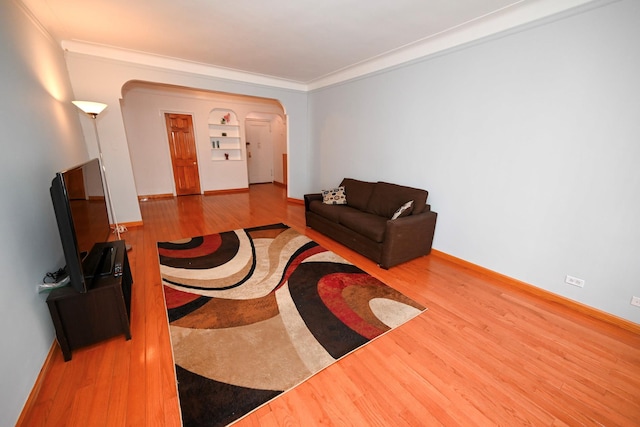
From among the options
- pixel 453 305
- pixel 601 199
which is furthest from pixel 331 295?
pixel 601 199

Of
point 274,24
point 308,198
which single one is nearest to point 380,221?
point 308,198

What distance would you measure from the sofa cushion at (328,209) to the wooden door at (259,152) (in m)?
5.07

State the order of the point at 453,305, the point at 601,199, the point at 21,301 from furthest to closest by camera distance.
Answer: the point at 453,305 < the point at 601,199 < the point at 21,301

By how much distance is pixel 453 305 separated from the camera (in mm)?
2355

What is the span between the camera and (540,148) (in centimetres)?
239

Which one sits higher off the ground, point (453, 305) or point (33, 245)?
point (33, 245)

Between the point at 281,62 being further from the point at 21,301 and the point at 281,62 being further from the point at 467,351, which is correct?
the point at 467,351

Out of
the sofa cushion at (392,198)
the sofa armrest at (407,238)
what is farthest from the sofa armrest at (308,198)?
the sofa armrest at (407,238)

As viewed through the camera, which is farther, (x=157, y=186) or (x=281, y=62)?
(x=157, y=186)

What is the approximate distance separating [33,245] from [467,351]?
3.26m

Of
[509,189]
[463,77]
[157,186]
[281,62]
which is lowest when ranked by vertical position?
[157,186]

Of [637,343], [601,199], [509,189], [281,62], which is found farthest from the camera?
[281,62]

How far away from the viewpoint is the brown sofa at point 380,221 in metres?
2.97

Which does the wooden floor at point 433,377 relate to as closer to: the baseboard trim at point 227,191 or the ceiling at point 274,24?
the ceiling at point 274,24
